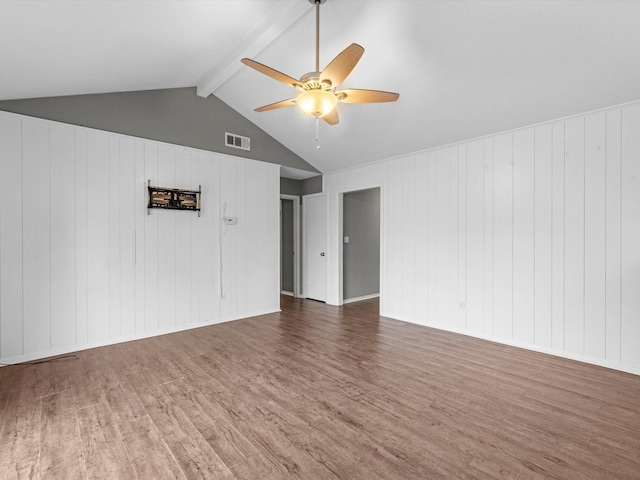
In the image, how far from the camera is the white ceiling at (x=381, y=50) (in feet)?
7.92

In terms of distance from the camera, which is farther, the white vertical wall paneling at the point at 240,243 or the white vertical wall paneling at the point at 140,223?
the white vertical wall paneling at the point at 240,243

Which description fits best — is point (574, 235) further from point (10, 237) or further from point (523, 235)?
point (10, 237)

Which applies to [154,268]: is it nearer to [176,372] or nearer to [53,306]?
[53,306]

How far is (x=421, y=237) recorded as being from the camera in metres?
4.91

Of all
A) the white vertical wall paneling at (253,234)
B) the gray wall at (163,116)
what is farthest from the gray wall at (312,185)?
the white vertical wall paneling at (253,234)

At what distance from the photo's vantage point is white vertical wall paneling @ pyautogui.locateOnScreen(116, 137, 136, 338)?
406cm

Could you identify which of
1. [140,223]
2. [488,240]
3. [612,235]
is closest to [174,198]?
[140,223]

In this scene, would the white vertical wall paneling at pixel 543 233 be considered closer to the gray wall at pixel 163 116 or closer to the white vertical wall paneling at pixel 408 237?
the white vertical wall paneling at pixel 408 237

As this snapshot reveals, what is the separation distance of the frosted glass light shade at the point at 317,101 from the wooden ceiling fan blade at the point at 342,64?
91mm

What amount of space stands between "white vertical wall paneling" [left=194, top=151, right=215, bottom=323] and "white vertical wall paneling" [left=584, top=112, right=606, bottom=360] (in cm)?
467

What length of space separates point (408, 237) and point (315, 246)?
7.11ft

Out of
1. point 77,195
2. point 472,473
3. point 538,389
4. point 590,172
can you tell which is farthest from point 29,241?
point 590,172

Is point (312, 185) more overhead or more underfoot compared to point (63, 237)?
more overhead

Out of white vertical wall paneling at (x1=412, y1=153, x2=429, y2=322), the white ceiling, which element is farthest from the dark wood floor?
the white ceiling
